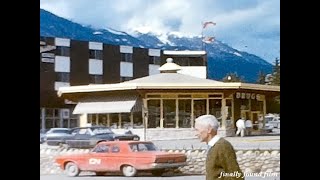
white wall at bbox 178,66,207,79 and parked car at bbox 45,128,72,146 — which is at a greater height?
white wall at bbox 178,66,207,79

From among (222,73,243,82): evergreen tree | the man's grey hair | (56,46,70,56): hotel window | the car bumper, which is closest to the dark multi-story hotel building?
(56,46,70,56): hotel window

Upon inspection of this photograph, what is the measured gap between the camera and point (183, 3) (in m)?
3.94

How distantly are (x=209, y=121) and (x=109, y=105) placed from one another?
534mm

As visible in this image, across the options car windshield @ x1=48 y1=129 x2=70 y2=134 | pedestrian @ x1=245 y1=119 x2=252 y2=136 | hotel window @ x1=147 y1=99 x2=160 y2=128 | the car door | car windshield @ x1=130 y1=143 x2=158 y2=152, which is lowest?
car windshield @ x1=130 y1=143 x2=158 y2=152

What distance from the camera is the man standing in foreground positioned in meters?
3.64

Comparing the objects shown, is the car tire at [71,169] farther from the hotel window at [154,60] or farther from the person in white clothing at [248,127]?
the person in white clothing at [248,127]

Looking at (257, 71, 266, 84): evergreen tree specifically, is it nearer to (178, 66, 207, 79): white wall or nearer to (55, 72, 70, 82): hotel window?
(178, 66, 207, 79): white wall

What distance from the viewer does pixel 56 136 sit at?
3.85m

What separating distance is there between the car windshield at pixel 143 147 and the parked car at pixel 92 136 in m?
0.04

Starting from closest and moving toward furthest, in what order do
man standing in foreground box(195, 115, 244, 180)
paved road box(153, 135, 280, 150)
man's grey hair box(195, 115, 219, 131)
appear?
man standing in foreground box(195, 115, 244, 180) → man's grey hair box(195, 115, 219, 131) → paved road box(153, 135, 280, 150)

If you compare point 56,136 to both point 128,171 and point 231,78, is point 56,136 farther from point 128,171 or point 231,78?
point 231,78

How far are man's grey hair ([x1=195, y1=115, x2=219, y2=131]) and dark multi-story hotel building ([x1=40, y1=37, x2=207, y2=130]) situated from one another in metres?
0.23
